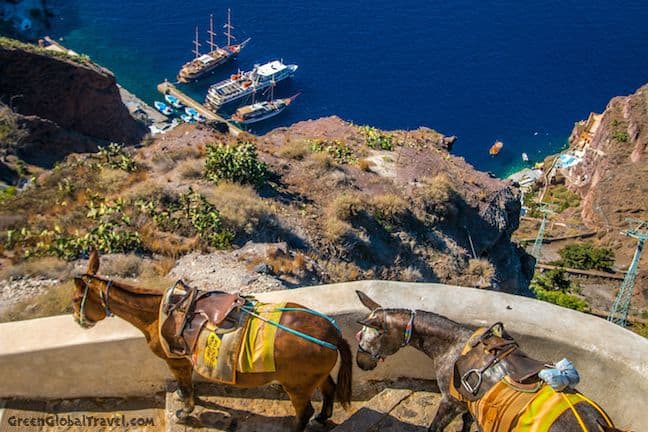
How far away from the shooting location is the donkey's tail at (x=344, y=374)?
6.19 meters

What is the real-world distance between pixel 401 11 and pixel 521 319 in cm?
8192

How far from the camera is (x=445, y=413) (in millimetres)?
6219

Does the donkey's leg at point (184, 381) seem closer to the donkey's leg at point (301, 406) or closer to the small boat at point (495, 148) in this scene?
the donkey's leg at point (301, 406)

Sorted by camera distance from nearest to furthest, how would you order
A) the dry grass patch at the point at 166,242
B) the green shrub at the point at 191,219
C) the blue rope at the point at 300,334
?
the blue rope at the point at 300,334
the dry grass patch at the point at 166,242
the green shrub at the point at 191,219

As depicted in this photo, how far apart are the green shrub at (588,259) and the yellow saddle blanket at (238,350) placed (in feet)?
155

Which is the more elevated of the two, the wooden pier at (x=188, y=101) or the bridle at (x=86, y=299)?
the wooden pier at (x=188, y=101)

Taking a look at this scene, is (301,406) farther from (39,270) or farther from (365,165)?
(365,165)

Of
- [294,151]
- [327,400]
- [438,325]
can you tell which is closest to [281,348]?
[327,400]

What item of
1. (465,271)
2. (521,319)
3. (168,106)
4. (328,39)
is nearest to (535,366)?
(521,319)

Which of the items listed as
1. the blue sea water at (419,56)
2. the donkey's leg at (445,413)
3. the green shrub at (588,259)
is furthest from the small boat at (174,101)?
the donkey's leg at (445,413)

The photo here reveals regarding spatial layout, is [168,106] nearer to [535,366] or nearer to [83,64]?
[83,64]

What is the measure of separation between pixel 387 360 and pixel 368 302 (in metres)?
1.17

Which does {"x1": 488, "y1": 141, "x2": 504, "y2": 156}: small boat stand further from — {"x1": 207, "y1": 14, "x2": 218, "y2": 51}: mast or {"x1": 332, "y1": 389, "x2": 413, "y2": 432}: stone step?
{"x1": 332, "y1": 389, "x2": 413, "y2": 432}: stone step

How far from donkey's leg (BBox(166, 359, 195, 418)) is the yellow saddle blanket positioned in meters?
0.59
